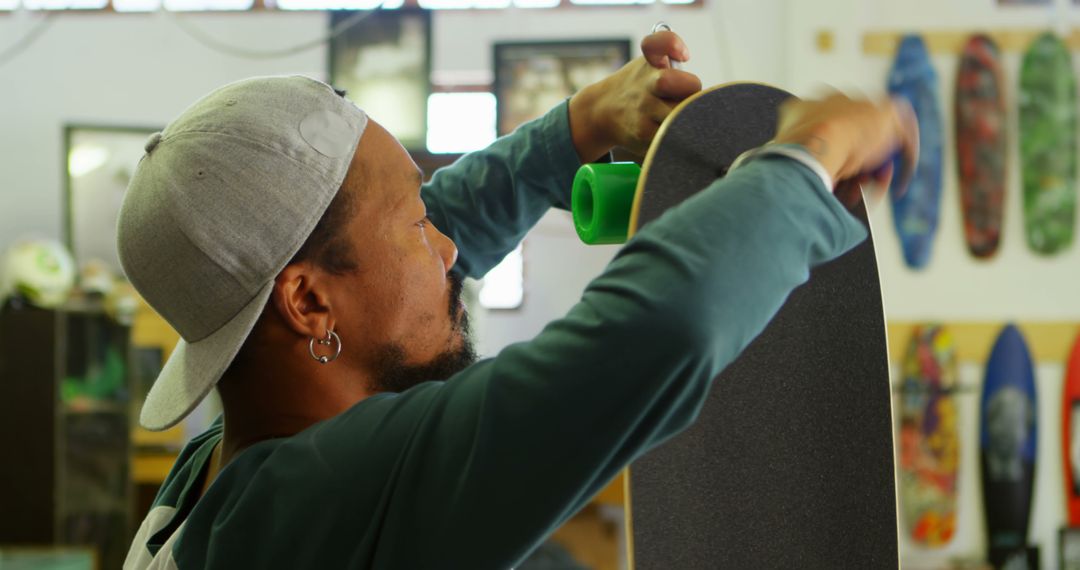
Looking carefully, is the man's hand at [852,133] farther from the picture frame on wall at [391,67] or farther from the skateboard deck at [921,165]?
the picture frame on wall at [391,67]

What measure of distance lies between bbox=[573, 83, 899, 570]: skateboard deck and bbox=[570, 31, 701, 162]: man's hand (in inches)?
1.8

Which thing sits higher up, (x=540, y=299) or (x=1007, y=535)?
(x=540, y=299)

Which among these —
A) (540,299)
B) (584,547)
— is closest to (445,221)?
(584,547)

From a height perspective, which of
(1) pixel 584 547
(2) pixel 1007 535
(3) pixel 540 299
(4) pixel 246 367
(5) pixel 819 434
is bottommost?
(1) pixel 584 547

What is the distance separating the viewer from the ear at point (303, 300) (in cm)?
104

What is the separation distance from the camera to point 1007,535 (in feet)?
18.8

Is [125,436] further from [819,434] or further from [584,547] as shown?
[819,434]

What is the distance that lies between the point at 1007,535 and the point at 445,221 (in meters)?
5.11

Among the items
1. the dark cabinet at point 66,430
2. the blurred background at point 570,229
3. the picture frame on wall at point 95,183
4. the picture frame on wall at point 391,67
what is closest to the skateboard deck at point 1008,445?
the blurred background at point 570,229

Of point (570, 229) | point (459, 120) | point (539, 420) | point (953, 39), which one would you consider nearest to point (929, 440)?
point (953, 39)

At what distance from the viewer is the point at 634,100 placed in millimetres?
1254

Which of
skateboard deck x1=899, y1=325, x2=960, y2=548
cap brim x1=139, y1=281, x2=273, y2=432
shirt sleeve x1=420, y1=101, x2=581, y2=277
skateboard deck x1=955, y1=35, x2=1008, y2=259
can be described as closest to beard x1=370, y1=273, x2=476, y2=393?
cap brim x1=139, y1=281, x2=273, y2=432

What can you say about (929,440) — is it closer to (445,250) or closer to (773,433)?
(773,433)

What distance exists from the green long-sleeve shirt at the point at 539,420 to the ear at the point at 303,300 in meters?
0.10
